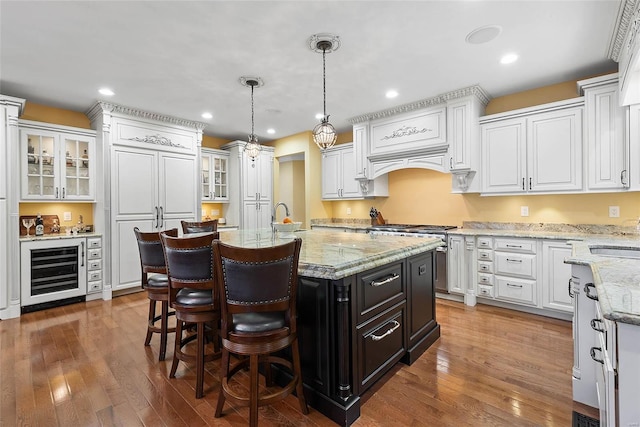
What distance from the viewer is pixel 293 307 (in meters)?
1.72

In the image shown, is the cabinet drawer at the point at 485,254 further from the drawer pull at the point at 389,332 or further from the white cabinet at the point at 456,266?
the drawer pull at the point at 389,332

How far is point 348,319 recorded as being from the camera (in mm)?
1814

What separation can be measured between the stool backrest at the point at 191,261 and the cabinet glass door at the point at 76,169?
139 inches

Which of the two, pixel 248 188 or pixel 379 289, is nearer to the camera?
pixel 379 289

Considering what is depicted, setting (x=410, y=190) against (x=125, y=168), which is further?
(x=410, y=190)

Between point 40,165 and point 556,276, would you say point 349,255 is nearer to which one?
point 556,276

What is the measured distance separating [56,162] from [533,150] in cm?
625

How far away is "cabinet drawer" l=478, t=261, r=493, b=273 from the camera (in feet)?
12.3

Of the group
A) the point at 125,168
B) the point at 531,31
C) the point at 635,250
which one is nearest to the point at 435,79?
the point at 531,31

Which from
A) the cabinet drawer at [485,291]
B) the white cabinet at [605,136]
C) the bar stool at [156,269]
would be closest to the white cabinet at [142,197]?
the bar stool at [156,269]

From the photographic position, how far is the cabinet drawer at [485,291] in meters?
3.76

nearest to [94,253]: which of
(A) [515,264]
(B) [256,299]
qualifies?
(B) [256,299]

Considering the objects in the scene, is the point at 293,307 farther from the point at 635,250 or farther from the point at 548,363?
the point at 635,250

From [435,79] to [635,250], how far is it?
2538mm
